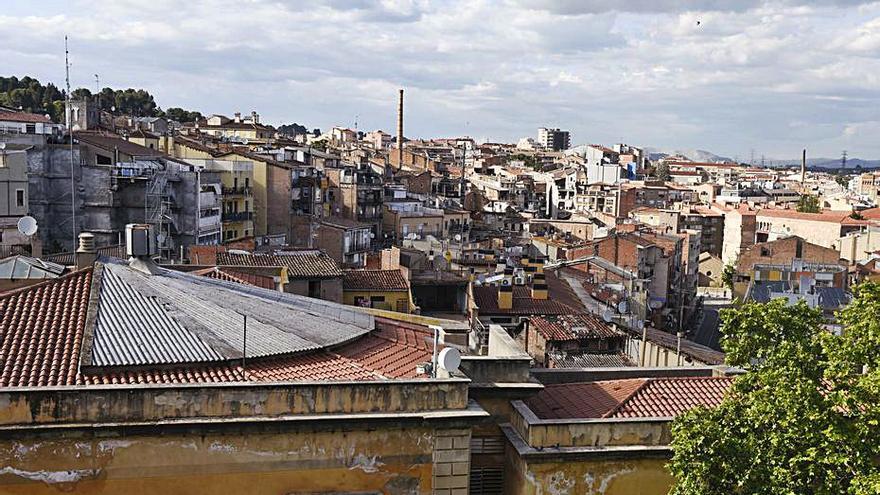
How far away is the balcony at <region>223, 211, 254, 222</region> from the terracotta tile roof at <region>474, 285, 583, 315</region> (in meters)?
23.3

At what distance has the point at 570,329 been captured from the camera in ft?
101

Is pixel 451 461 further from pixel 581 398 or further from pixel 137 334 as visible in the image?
pixel 137 334

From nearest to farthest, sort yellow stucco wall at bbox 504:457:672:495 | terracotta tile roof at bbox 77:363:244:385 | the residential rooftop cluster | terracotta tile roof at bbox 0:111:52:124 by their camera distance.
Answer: the residential rooftop cluster < terracotta tile roof at bbox 77:363:244:385 < yellow stucco wall at bbox 504:457:672:495 < terracotta tile roof at bbox 0:111:52:124

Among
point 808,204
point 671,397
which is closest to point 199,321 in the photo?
point 671,397

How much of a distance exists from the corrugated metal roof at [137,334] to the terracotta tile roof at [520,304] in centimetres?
2243

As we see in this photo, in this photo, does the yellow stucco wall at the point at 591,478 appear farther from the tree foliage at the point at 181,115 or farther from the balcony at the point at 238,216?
the tree foliage at the point at 181,115

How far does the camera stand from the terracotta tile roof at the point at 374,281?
38219 mm

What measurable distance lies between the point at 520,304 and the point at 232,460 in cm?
2560

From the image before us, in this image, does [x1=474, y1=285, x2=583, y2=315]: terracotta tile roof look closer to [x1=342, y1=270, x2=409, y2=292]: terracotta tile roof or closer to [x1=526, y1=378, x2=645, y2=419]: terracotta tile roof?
[x1=342, y1=270, x2=409, y2=292]: terracotta tile roof

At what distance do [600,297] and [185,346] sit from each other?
111 ft

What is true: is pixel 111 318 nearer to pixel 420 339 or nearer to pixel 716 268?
pixel 420 339

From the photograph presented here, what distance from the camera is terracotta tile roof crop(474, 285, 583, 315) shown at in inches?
1515

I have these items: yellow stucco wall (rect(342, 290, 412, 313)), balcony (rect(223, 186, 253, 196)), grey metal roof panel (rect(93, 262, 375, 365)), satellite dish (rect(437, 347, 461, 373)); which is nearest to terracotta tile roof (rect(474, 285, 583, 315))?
yellow stucco wall (rect(342, 290, 412, 313))

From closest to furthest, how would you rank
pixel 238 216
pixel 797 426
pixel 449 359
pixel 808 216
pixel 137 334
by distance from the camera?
pixel 797 426 < pixel 449 359 < pixel 137 334 < pixel 238 216 < pixel 808 216
